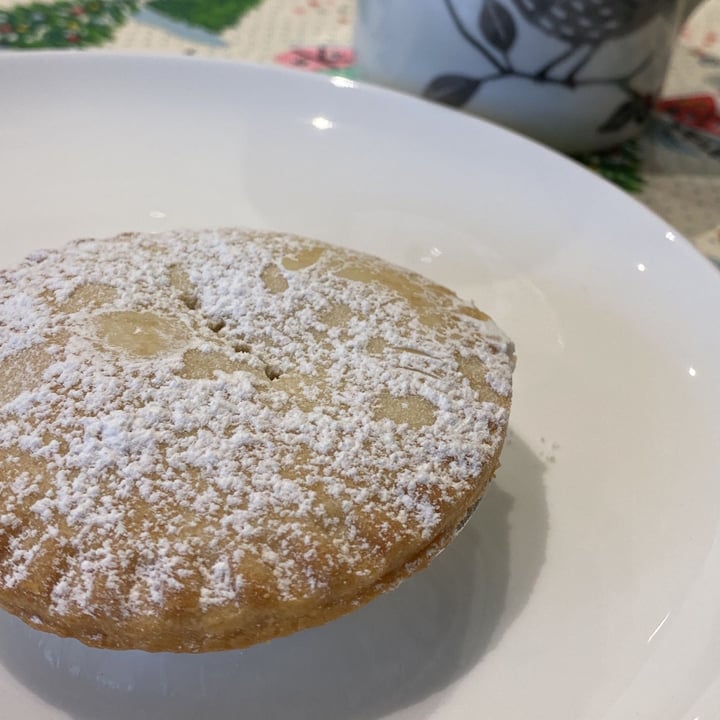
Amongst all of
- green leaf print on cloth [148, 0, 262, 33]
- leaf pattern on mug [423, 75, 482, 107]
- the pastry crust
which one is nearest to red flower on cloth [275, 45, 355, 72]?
green leaf print on cloth [148, 0, 262, 33]

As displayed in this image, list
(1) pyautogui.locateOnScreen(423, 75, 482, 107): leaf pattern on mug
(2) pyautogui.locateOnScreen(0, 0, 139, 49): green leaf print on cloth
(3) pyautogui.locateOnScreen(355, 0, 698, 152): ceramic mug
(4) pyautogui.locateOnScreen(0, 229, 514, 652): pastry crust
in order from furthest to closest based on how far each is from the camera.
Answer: (2) pyautogui.locateOnScreen(0, 0, 139, 49): green leaf print on cloth, (1) pyautogui.locateOnScreen(423, 75, 482, 107): leaf pattern on mug, (3) pyautogui.locateOnScreen(355, 0, 698, 152): ceramic mug, (4) pyautogui.locateOnScreen(0, 229, 514, 652): pastry crust

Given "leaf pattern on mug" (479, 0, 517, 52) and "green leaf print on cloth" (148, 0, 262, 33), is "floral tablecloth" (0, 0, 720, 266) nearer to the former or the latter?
"green leaf print on cloth" (148, 0, 262, 33)

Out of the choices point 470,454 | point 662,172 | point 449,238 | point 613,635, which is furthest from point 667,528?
point 662,172

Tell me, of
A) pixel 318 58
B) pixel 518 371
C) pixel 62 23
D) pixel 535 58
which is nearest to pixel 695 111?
pixel 535 58

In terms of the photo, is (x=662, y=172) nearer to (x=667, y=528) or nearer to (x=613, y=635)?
(x=667, y=528)

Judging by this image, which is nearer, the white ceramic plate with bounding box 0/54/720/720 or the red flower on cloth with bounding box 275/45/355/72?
the white ceramic plate with bounding box 0/54/720/720

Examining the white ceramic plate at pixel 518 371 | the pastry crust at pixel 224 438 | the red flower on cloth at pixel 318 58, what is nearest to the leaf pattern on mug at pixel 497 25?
the white ceramic plate at pixel 518 371
